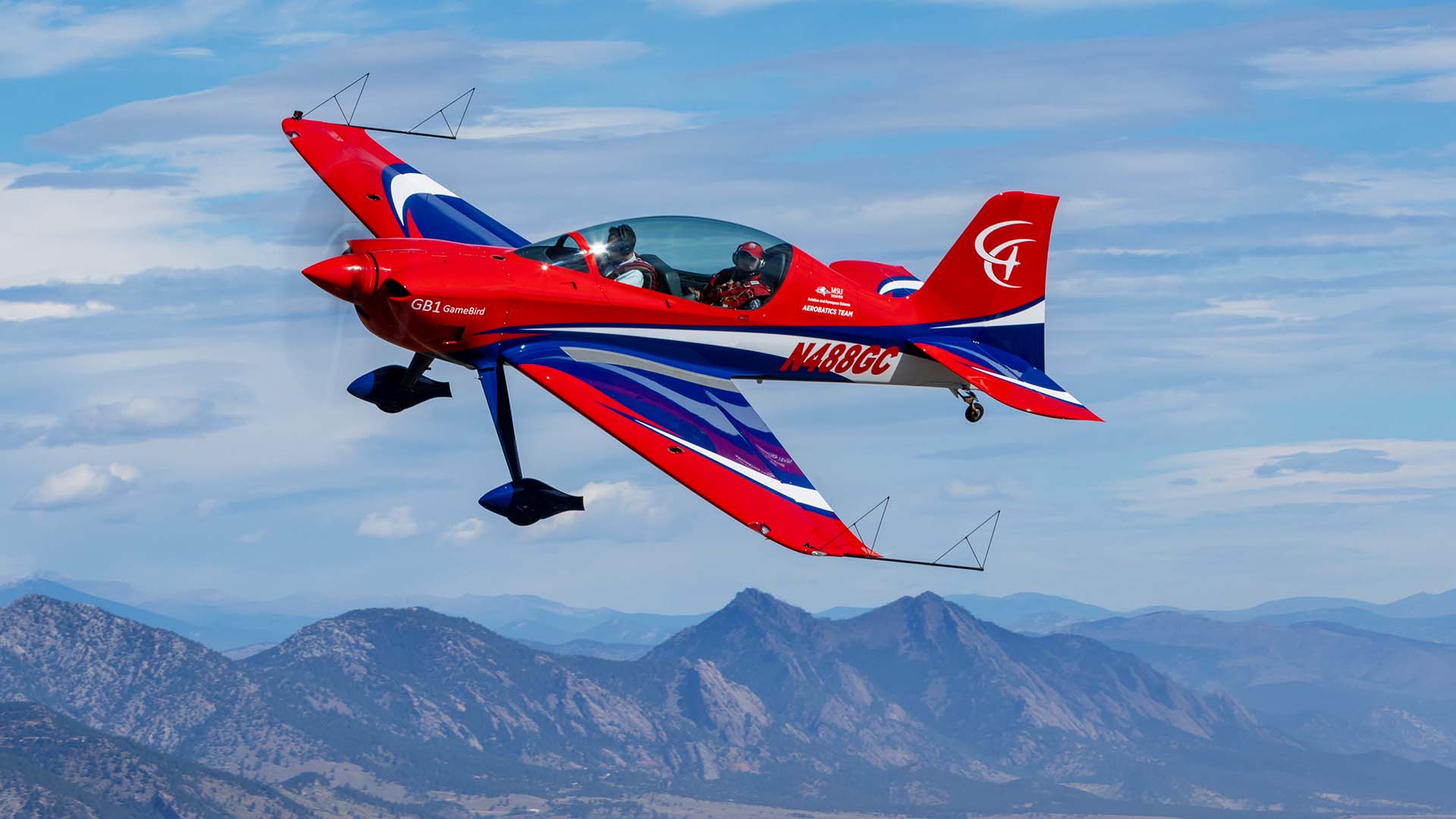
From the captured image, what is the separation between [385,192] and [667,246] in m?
10.2

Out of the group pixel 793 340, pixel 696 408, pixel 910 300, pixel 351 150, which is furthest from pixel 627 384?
pixel 351 150

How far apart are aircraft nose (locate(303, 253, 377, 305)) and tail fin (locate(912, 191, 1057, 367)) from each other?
478 inches

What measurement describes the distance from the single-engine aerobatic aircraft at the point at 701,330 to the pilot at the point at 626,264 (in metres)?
0.03

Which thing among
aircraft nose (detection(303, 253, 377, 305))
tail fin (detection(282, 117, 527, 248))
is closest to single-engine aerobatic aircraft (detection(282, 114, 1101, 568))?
aircraft nose (detection(303, 253, 377, 305))

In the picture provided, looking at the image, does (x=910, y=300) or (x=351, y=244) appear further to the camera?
(x=910, y=300)

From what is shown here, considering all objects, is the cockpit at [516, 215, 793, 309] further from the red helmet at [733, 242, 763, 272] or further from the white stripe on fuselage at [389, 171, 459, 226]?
the white stripe on fuselage at [389, 171, 459, 226]

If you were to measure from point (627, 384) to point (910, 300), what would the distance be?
7508 millimetres

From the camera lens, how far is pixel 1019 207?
1467 inches

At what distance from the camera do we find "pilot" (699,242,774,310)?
33938 millimetres

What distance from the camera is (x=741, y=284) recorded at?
34219 mm

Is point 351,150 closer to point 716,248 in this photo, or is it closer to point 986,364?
point 716,248

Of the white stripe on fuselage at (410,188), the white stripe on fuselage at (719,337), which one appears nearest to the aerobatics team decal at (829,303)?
the white stripe on fuselage at (719,337)

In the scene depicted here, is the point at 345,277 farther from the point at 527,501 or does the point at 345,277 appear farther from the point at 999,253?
the point at 999,253

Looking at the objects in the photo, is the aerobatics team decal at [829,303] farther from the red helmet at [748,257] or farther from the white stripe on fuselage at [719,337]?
the red helmet at [748,257]
